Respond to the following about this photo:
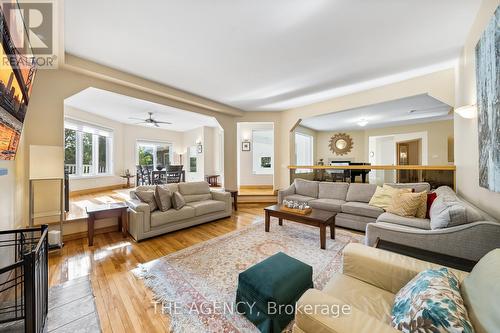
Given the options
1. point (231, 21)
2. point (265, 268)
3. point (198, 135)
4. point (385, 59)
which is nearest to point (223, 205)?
point (265, 268)

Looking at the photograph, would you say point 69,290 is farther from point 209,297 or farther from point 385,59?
point 385,59

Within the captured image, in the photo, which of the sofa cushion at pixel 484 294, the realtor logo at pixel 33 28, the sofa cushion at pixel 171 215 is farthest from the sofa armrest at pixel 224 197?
the sofa cushion at pixel 484 294

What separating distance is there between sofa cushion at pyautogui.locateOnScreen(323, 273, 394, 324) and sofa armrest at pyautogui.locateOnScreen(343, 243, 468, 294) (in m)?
0.04

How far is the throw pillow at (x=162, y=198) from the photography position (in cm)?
321

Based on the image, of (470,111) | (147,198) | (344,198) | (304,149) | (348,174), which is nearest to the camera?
(470,111)

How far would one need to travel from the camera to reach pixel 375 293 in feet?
4.05

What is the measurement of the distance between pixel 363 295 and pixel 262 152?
20.2 ft

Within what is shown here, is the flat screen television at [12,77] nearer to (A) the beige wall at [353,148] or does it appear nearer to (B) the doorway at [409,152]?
(A) the beige wall at [353,148]

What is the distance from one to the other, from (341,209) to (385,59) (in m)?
2.52

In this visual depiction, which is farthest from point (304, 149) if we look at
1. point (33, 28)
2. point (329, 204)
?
point (33, 28)

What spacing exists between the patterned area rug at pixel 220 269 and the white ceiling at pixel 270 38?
274 cm

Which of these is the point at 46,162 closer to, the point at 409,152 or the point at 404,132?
the point at 404,132

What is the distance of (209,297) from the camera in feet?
5.80

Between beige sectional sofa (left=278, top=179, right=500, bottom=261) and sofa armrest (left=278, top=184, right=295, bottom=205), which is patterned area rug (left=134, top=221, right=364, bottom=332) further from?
sofa armrest (left=278, top=184, right=295, bottom=205)
